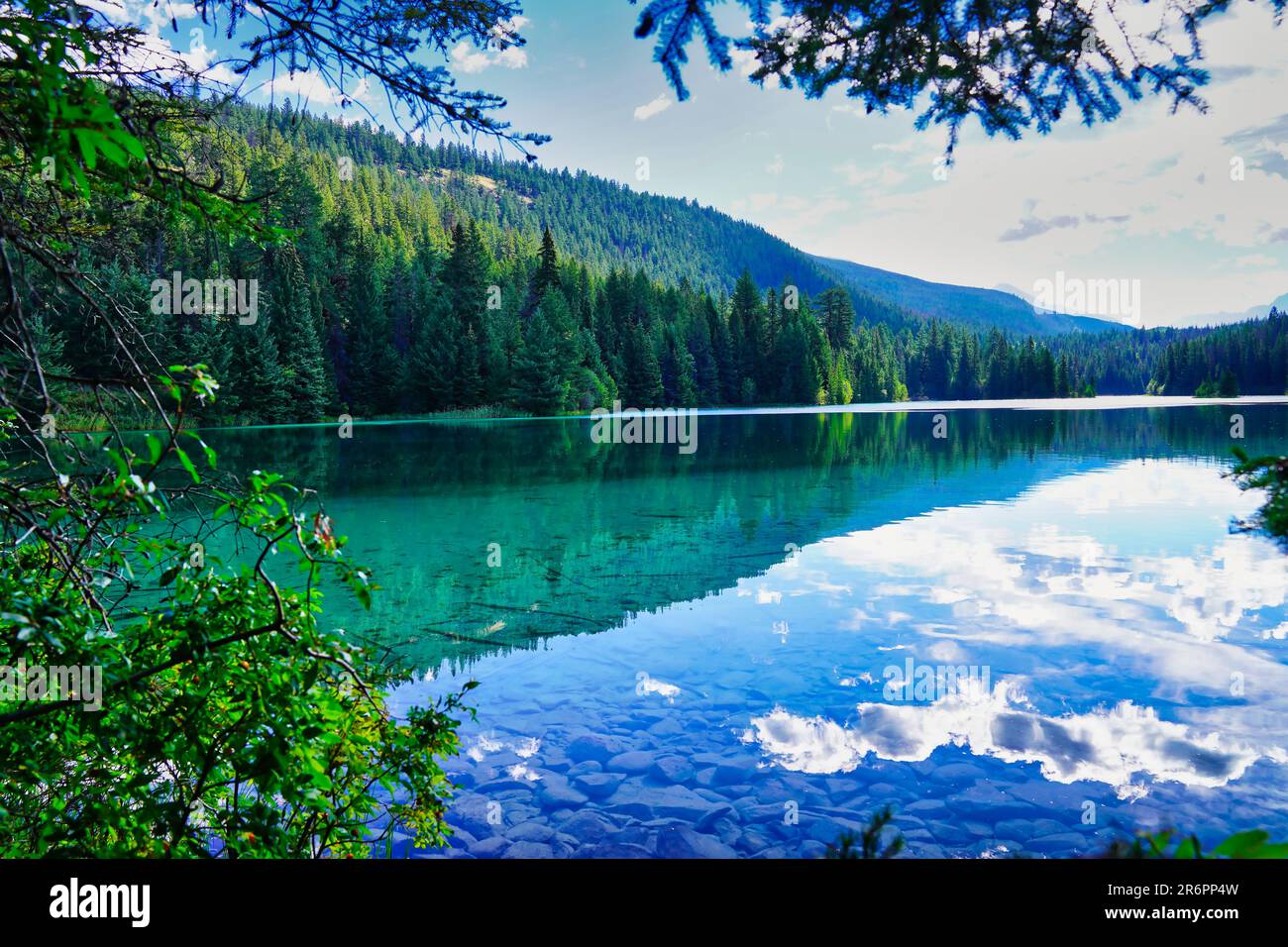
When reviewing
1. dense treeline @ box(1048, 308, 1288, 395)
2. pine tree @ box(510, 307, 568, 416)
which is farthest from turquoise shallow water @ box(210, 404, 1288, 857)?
dense treeline @ box(1048, 308, 1288, 395)

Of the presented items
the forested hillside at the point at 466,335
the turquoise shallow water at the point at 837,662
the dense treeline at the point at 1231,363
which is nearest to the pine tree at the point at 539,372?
the forested hillside at the point at 466,335

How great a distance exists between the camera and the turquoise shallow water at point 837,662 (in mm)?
5582

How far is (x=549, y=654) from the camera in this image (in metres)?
9.12

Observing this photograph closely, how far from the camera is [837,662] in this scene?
871 cm

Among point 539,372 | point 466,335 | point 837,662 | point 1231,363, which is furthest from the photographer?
point 1231,363

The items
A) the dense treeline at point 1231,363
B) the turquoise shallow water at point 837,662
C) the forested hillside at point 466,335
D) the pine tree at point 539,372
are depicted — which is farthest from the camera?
the dense treeline at point 1231,363

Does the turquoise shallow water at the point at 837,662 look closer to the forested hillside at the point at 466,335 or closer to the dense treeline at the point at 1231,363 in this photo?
the forested hillside at the point at 466,335

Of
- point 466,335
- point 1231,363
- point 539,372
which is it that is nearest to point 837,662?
point 539,372

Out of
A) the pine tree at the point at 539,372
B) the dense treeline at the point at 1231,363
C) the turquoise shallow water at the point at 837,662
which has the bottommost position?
the turquoise shallow water at the point at 837,662

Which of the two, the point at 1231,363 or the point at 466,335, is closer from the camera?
the point at 466,335

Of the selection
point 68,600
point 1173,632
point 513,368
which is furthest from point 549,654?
point 513,368

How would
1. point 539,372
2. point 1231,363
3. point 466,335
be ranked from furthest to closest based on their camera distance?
point 1231,363 → point 466,335 → point 539,372

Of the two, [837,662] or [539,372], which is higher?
[539,372]

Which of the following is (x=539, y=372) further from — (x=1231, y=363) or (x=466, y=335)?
(x=1231, y=363)
